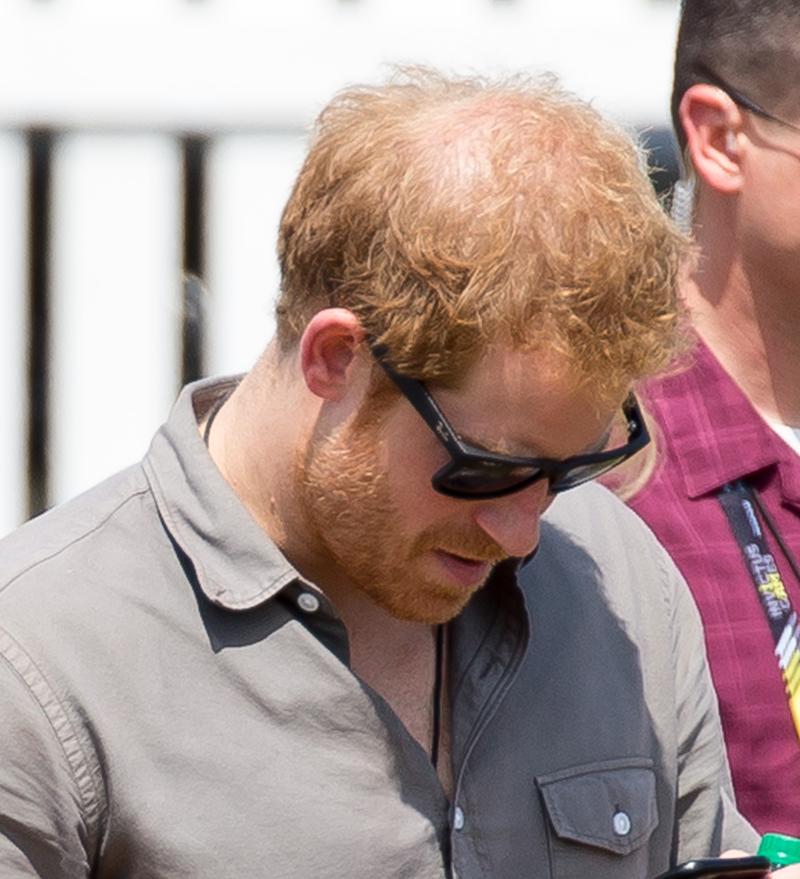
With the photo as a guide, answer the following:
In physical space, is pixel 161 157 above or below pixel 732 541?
below

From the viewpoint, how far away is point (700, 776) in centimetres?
232

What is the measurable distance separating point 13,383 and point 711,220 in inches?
82.7

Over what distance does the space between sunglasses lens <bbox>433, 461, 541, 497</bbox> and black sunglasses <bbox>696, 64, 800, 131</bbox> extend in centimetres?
86

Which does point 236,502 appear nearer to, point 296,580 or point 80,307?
point 296,580

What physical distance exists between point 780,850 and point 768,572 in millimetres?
464

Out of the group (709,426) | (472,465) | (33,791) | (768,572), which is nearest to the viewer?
(33,791)

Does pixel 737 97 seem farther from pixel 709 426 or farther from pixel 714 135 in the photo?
pixel 709 426

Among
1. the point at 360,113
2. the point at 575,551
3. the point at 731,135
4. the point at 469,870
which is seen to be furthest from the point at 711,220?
the point at 469,870

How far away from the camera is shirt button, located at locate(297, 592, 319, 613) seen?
2107 mm

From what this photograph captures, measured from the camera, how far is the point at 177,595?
206 cm

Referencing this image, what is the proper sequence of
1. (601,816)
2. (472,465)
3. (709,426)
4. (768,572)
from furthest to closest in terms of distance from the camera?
(709,426)
(768,572)
(601,816)
(472,465)

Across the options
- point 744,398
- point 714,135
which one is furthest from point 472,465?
point 714,135

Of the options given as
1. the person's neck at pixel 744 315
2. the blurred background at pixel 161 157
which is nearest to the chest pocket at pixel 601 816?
the person's neck at pixel 744 315

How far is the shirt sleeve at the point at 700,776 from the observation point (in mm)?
2326
